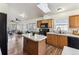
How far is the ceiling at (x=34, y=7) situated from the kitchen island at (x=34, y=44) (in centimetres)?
35

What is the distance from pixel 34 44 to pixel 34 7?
60cm

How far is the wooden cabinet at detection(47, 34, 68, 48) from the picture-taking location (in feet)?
4.86

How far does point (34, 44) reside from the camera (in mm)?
1520

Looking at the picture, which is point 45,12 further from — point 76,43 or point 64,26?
point 76,43

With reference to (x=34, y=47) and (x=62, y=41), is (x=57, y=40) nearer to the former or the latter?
(x=62, y=41)

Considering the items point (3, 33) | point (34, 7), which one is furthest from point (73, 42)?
point (3, 33)

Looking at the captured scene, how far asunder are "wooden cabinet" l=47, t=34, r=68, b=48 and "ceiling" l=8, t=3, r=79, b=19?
0.39 meters

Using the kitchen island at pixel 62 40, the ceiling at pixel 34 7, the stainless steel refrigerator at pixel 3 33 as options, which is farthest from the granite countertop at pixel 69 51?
Result: the stainless steel refrigerator at pixel 3 33

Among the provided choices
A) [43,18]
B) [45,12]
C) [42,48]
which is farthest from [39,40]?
[45,12]

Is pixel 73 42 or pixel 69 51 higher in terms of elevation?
pixel 73 42

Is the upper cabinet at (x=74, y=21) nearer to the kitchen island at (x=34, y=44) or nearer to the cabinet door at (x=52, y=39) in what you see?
the cabinet door at (x=52, y=39)

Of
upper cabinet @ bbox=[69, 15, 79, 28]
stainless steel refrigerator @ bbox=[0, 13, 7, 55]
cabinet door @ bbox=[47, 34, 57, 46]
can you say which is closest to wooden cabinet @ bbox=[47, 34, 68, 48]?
cabinet door @ bbox=[47, 34, 57, 46]

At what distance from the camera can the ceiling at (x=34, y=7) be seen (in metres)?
1.44

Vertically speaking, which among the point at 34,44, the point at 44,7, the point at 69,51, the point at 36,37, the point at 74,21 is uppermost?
the point at 44,7
